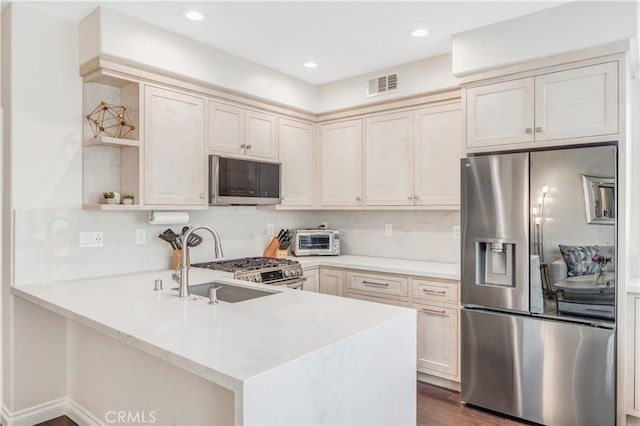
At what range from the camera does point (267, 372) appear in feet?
4.04

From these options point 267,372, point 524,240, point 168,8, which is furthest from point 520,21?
point 267,372

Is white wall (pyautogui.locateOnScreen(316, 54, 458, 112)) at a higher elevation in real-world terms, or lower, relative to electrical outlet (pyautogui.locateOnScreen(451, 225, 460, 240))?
higher

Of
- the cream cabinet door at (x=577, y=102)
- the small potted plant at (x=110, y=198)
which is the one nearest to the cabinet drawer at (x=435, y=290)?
the cream cabinet door at (x=577, y=102)

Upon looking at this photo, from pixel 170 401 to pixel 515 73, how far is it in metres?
2.80

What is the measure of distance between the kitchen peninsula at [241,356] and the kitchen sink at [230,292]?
0.05m

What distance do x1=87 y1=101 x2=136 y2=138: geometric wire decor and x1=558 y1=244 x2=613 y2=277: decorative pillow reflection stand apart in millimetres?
2896

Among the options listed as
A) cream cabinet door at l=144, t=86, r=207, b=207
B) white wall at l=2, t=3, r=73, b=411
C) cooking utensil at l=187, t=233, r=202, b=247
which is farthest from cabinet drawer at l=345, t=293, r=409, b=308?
white wall at l=2, t=3, r=73, b=411

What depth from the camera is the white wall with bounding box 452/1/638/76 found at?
2.40m

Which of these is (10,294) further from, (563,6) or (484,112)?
(563,6)

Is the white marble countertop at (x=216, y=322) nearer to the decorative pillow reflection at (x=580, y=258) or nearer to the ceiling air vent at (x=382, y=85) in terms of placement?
the decorative pillow reflection at (x=580, y=258)

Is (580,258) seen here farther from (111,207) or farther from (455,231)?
(111,207)

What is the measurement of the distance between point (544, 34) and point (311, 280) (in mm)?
2524

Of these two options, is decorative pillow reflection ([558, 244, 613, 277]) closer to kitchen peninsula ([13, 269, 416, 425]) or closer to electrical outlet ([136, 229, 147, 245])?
kitchen peninsula ([13, 269, 416, 425])

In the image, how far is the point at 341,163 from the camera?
4.06m
